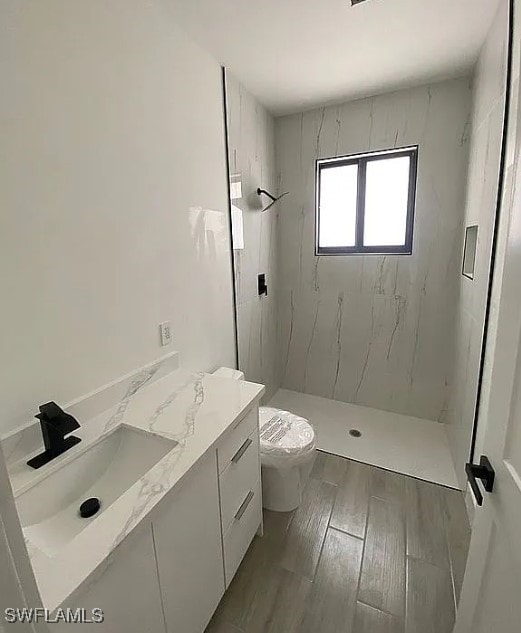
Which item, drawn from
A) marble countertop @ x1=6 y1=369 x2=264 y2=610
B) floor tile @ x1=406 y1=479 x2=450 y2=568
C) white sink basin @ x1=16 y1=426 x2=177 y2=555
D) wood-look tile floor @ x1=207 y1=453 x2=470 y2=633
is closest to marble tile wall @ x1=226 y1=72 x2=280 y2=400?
marble countertop @ x1=6 y1=369 x2=264 y2=610

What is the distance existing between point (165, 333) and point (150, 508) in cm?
88

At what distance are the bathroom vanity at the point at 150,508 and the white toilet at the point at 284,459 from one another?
0.68 feet

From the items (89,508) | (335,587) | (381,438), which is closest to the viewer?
(89,508)

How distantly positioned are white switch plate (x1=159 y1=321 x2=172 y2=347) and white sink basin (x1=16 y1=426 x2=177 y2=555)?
490 mm

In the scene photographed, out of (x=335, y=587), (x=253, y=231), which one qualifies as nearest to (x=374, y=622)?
(x=335, y=587)

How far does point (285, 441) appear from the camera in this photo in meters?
1.67

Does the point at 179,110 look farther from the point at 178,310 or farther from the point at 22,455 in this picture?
the point at 22,455

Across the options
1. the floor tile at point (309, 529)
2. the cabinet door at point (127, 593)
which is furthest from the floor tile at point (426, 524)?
the cabinet door at point (127, 593)

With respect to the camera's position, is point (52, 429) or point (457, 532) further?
point (457, 532)

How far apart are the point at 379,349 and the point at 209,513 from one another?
2009 mm

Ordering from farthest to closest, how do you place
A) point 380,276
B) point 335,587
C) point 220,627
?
point 380,276 → point 335,587 → point 220,627

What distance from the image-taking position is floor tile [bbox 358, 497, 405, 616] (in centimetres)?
128

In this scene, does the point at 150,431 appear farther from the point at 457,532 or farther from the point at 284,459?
the point at 457,532

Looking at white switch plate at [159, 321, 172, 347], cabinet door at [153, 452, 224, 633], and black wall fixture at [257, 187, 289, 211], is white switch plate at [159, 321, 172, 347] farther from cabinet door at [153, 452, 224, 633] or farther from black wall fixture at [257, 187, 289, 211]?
black wall fixture at [257, 187, 289, 211]
